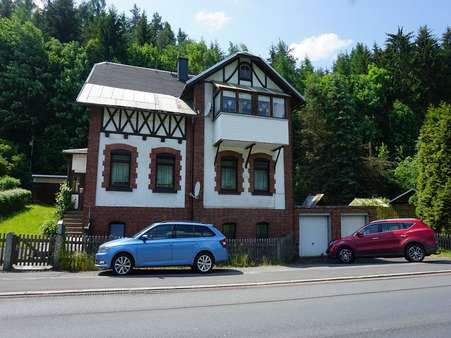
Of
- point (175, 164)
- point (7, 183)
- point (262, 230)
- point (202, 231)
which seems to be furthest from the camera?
point (7, 183)

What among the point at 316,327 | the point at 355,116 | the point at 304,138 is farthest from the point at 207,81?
the point at 355,116

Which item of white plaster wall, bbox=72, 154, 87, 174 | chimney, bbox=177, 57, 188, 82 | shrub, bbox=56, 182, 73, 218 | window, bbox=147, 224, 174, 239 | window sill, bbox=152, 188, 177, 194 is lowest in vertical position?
window, bbox=147, 224, 174, 239

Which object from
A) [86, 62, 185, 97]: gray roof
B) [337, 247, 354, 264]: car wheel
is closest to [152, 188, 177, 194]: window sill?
[86, 62, 185, 97]: gray roof

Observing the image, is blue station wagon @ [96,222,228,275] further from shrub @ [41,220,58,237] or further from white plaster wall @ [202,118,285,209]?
shrub @ [41,220,58,237]

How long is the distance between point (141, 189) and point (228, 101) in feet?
20.6

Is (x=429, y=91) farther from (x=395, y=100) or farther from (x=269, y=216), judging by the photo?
(x=269, y=216)

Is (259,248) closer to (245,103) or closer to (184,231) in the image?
(184,231)

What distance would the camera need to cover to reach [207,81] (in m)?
21.4

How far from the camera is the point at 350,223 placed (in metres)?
23.1

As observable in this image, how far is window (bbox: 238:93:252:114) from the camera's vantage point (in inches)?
813

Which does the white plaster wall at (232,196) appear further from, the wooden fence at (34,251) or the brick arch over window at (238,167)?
the wooden fence at (34,251)

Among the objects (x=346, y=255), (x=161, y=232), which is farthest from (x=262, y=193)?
(x=161, y=232)

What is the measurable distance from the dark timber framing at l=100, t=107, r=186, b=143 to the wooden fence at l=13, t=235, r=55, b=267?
20.8 feet

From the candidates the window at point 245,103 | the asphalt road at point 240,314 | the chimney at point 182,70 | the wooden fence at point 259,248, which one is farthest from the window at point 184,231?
the chimney at point 182,70
